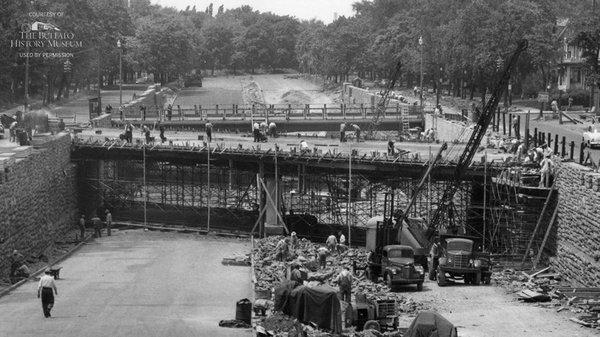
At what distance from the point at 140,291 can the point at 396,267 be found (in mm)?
9943

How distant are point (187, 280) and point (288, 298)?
594 inches

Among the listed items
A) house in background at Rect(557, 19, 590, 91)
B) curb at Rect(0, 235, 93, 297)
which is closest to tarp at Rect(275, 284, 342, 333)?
curb at Rect(0, 235, 93, 297)

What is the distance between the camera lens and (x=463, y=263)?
45531mm

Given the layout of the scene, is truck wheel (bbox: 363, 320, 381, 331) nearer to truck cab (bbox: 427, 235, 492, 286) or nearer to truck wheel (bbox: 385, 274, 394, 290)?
truck wheel (bbox: 385, 274, 394, 290)

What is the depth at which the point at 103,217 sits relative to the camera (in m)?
70.3

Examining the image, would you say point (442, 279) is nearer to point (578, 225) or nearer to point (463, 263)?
point (463, 263)

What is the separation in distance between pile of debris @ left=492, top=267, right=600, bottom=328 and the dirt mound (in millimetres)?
102654

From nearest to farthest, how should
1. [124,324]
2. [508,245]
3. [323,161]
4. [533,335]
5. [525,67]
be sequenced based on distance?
1. [533,335]
2. [124,324]
3. [508,245]
4. [323,161]
5. [525,67]

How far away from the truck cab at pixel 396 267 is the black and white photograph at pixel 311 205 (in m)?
0.08

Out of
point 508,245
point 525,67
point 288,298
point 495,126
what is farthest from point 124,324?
point 525,67

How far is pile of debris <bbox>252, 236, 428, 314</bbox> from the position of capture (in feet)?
140

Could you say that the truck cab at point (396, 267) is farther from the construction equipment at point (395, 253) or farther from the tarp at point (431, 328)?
the tarp at point (431, 328)

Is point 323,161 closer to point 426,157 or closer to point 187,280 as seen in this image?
point 426,157

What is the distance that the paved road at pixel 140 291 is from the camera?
126ft
